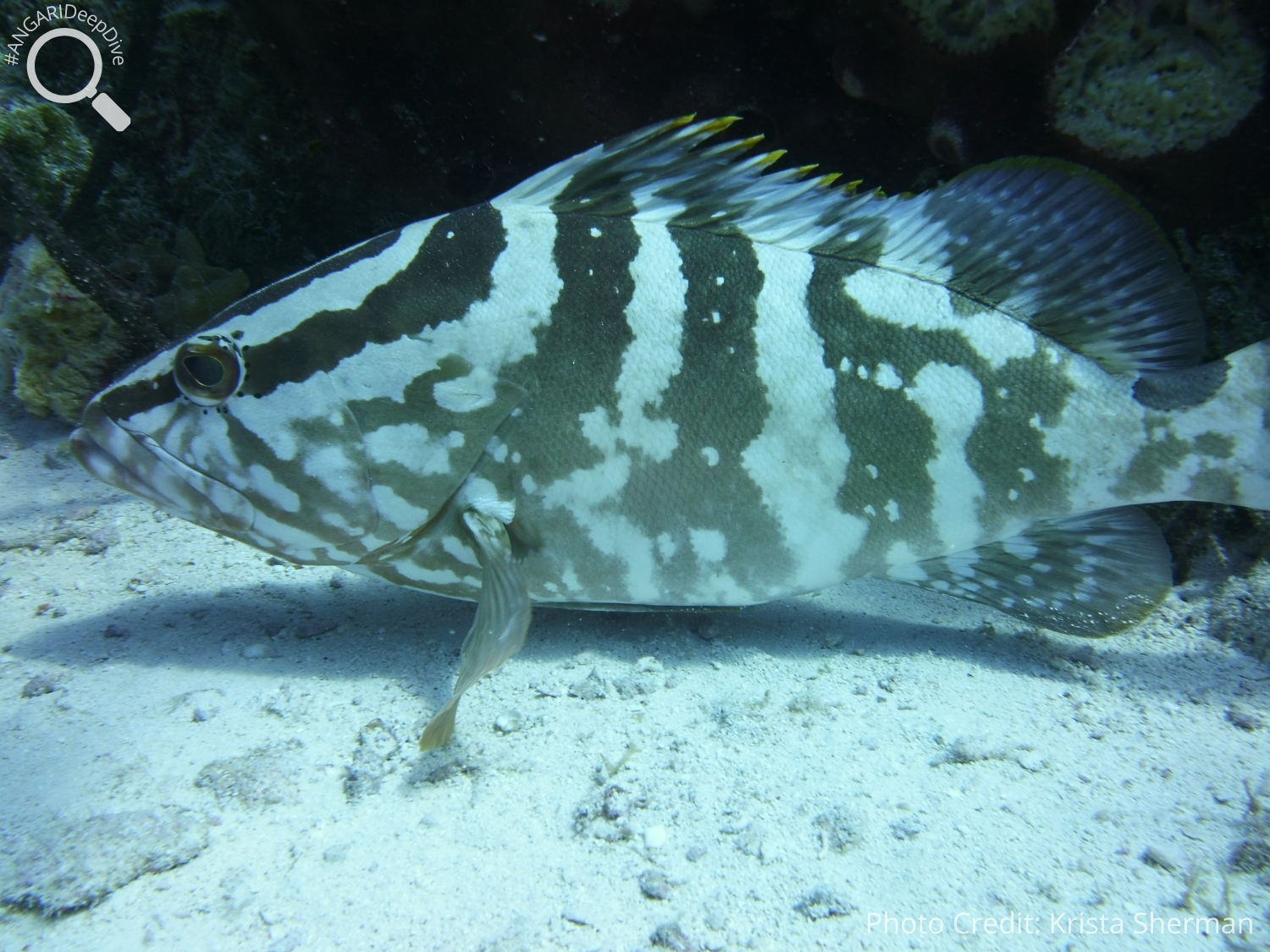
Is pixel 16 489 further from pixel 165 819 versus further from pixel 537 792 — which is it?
pixel 537 792

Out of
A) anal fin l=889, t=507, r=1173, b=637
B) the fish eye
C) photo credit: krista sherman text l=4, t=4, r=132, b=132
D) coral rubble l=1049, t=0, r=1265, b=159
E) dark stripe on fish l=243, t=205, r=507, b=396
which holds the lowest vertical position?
anal fin l=889, t=507, r=1173, b=637

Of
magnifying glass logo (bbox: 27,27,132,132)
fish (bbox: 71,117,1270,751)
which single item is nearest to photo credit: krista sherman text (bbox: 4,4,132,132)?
magnifying glass logo (bbox: 27,27,132,132)

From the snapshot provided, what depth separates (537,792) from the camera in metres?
2.10

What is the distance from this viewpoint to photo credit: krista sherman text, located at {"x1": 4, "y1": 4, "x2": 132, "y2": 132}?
4398mm

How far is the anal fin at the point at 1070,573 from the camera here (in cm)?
264

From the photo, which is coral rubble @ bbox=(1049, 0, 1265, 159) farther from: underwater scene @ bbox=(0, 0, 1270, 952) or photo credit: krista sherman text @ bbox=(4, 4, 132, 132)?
photo credit: krista sherman text @ bbox=(4, 4, 132, 132)

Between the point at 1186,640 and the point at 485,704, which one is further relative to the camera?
the point at 1186,640

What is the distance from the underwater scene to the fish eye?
0.03 feet

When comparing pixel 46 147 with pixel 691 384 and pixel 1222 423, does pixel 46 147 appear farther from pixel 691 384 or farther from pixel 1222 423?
pixel 1222 423

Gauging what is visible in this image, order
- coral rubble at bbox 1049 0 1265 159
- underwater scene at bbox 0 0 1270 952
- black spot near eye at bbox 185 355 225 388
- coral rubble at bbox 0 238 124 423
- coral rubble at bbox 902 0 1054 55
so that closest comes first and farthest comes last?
underwater scene at bbox 0 0 1270 952, black spot near eye at bbox 185 355 225 388, coral rubble at bbox 1049 0 1265 159, coral rubble at bbox 902 0 1054 55, coral rubble at bbox 0 238 124 423

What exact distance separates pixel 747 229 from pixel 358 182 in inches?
123

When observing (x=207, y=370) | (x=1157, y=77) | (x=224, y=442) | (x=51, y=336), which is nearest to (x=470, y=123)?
(x=207, y=370)

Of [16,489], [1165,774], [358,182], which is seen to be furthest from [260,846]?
[358,182]

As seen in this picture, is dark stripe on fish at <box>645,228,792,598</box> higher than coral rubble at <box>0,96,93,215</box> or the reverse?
the reverse
